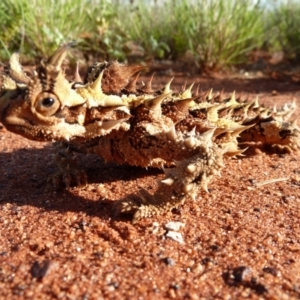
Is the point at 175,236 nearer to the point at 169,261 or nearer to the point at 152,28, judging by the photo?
the point at 169,261

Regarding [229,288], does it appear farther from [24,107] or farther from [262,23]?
[262,23]

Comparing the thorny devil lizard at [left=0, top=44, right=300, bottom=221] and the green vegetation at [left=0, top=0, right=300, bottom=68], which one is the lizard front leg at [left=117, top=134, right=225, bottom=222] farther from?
the green vegetation at [left=0, top=0, right=300, bottom=68]

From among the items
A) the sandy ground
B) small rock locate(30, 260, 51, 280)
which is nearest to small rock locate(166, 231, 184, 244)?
the sandy ground

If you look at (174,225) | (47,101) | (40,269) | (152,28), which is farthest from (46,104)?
(152,28)

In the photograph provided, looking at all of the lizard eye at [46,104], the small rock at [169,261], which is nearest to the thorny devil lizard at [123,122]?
the lizard eye at [46,104]

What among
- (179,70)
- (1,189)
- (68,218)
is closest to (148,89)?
(68,218)

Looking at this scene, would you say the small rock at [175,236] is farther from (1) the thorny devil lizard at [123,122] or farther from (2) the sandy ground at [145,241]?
(1) the thorny devil lizard at [123,122]
